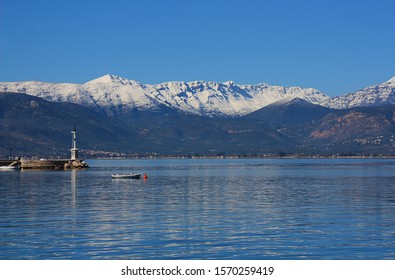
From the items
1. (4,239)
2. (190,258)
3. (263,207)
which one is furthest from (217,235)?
(263,207)

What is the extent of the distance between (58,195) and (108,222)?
133 ft

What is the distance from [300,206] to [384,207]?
881cm

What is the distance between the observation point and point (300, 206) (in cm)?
8469

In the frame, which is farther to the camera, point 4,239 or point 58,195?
point 58,195

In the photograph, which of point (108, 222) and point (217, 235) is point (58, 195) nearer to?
point (108, 222)

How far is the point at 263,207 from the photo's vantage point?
272 feet
